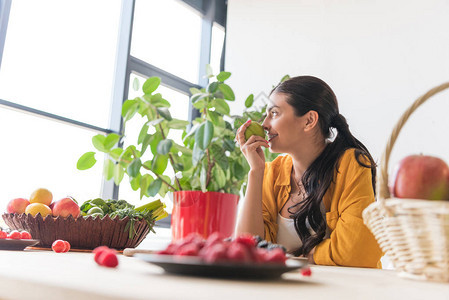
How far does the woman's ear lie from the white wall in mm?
1658

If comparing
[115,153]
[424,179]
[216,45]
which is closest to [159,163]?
[115,153]

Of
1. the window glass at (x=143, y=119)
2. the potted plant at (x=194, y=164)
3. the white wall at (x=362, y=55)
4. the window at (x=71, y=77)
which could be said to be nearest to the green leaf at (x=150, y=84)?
the potted plant at (x=194, y=164)

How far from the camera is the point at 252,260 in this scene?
0.52 metres

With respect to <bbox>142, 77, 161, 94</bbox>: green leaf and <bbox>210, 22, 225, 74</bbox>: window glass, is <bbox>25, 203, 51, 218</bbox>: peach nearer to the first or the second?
<bbox>142, 77, 161, 94</bbox>: green leaf

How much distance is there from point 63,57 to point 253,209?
7.04ft

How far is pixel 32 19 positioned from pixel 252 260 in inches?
114

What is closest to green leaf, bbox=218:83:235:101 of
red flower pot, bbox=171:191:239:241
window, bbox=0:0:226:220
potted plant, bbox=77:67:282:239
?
potted plant, bbox=77:67:282:239

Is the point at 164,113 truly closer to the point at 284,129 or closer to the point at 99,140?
the point at 99,140

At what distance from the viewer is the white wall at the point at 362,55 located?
121 inches

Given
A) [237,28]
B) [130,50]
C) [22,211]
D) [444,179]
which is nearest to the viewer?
[444,179]

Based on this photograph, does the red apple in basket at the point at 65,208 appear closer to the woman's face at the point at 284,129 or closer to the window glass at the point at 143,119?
the woman's face at the point at 284,129

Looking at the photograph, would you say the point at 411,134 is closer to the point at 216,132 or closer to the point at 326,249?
the point at 326,249

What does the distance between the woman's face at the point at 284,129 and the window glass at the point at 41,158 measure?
1700 millimetres

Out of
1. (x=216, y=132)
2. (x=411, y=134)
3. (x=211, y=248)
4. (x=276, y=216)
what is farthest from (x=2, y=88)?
(x=411, y=134)
